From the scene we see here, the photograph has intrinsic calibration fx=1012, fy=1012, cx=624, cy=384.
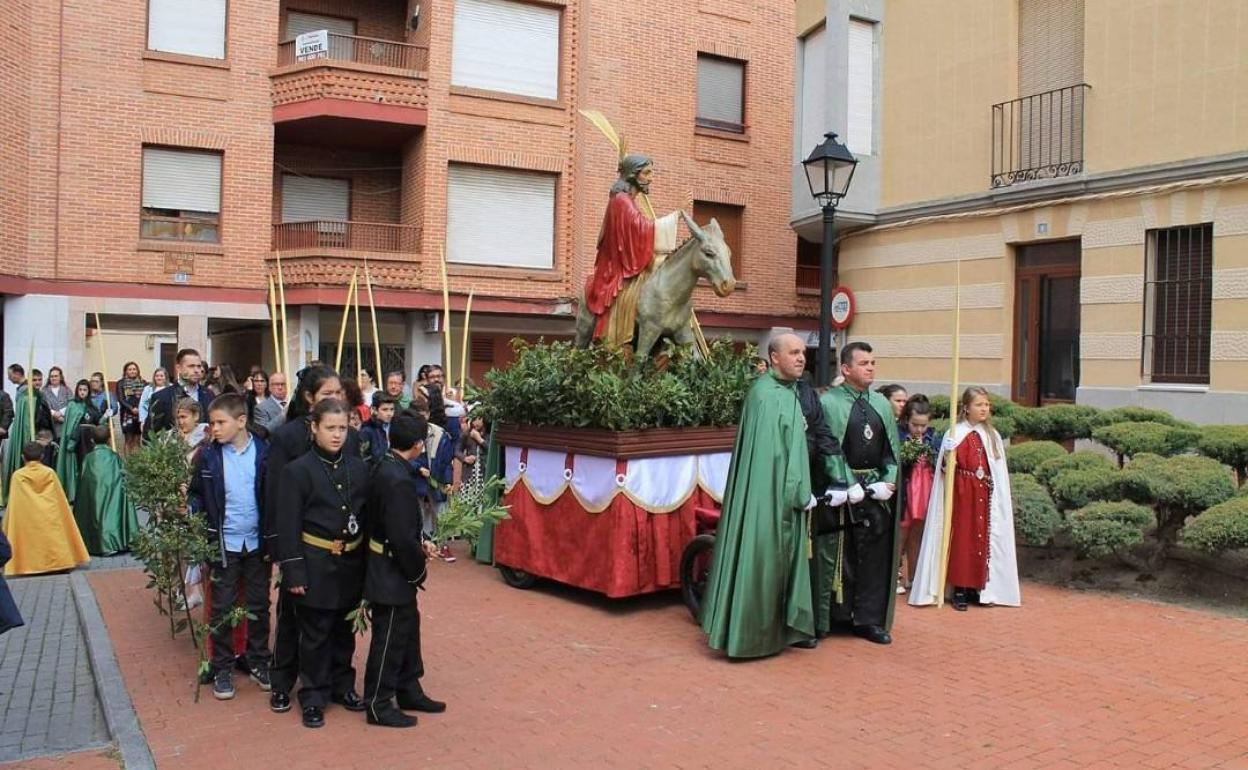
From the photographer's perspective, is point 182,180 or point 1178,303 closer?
point 1178,303

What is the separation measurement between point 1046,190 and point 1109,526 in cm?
668

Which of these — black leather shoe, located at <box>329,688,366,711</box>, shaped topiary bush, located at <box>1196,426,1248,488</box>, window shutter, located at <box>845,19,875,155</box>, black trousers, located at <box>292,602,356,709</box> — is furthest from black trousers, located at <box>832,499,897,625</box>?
window shutter, located at <box>845,19,875,155</box>

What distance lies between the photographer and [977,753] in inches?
182

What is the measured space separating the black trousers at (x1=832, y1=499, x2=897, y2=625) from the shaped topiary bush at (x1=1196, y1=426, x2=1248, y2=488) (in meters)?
4.41

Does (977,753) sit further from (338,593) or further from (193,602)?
(193,602)

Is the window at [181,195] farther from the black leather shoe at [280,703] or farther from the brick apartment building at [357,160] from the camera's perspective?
the black leather shoe at [280,703]

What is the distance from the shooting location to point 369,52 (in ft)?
65.4

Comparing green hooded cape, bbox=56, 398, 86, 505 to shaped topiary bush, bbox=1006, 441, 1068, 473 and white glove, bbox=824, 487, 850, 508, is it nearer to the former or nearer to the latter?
white glove, bbox=824, 487, 850, 508

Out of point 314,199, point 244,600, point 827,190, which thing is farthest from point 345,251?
point 244,600

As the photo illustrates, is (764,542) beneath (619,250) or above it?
beneath

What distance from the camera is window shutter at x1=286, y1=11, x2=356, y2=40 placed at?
19.9 m

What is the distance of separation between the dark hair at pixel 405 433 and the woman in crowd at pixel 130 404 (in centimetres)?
817

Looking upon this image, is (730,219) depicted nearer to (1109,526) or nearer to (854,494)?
(1109,526)

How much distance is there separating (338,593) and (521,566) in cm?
314
